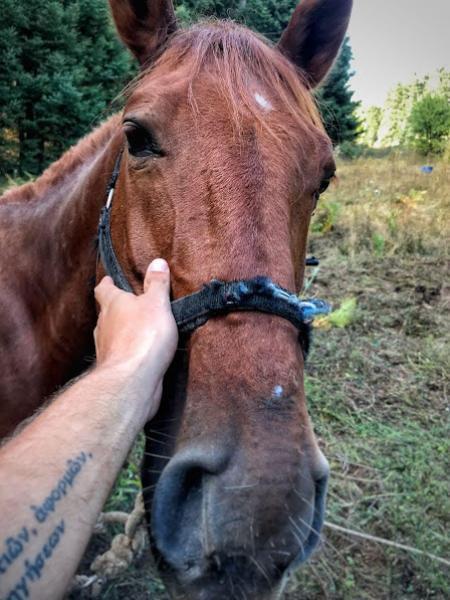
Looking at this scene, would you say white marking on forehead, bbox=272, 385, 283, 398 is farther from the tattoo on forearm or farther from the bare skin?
the tattoo on forearm

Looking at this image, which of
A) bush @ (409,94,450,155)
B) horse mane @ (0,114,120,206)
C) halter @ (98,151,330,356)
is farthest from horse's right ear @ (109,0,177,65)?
bush @ (409,94,450,155)

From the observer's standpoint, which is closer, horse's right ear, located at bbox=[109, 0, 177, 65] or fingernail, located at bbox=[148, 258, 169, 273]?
fingernail, located at bbox=[148, 258, 169, 273]

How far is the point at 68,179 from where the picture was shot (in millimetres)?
2547

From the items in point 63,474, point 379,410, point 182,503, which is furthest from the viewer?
point 379,410

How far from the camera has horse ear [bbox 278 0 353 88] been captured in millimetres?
2051

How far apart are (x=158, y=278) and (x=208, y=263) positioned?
18 centimetres

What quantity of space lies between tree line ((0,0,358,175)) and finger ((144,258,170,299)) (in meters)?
8.04

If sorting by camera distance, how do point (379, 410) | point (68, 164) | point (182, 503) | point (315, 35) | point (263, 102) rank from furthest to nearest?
point (379, 410)
point (68, 164)
point (315, 35)
point (263, 102)
point (182, 503)

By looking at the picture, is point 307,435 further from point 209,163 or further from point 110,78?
point 110,78

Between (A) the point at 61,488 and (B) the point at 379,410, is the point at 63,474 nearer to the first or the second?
(A) the point at 61,488

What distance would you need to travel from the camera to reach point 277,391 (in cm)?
110

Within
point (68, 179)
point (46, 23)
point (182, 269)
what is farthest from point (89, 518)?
point (46, 23)

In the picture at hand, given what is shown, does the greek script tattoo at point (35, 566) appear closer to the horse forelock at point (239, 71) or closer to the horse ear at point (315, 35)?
the horse forelock at point (239, 71)

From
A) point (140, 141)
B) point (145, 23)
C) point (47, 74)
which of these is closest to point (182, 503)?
point (140, 141)
